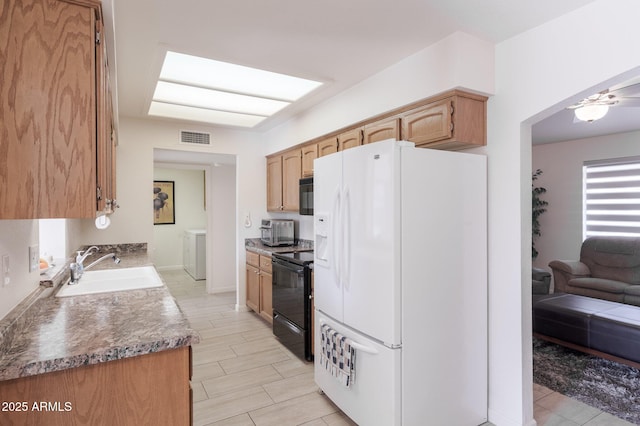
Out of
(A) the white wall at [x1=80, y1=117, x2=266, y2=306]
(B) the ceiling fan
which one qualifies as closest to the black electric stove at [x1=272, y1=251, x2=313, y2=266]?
(A) the white wall at [x1=80, y1=117, x2=266, y2=306]

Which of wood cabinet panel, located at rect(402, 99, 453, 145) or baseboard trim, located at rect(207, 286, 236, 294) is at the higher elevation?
wood cabinet panel, located at rect(402, 99, 453, 145)

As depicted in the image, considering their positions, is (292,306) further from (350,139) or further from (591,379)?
(591,379)

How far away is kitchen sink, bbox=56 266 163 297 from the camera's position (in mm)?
2199

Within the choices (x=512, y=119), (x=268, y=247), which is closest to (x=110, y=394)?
(x=512, y=119)

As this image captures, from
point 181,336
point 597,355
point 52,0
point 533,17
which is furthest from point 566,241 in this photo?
point 52,0

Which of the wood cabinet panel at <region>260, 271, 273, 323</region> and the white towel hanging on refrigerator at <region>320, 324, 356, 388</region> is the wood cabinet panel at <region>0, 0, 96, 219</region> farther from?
the wood cabinet panel at <region>260, 271, 273, 323</region>

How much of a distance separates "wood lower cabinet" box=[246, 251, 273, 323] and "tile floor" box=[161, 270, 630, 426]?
9.3 inches

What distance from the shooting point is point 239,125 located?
4602mm

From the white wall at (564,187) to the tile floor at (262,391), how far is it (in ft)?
12.7

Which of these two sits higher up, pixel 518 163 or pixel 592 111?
pixel 592 111

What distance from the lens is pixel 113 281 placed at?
2.57 meters

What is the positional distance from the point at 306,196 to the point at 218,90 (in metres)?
1.43

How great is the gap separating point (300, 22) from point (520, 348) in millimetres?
2431

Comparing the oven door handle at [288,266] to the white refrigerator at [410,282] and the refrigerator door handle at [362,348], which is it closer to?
the white refrigerator at [410,282]
